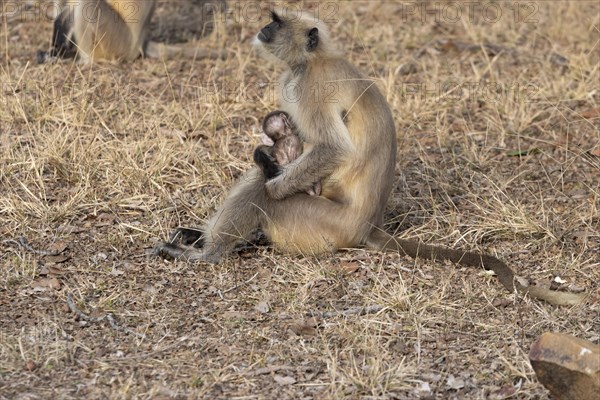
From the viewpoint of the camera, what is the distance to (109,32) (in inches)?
287

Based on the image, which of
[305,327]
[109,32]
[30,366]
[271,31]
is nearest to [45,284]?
[30,366]

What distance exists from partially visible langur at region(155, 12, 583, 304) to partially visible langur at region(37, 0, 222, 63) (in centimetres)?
272

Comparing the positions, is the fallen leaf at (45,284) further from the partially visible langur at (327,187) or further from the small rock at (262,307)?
the small rock at (262,307)

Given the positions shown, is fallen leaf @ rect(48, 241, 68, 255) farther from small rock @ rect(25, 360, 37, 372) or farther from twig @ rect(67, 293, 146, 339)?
small rock @ rect(25, 360, 37, 372)

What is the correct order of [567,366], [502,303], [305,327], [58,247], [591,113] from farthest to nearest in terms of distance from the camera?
[591,113] < [58,247] < [502,303] < [305,327] < [567,366]

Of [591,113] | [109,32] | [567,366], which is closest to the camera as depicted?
[567,366]

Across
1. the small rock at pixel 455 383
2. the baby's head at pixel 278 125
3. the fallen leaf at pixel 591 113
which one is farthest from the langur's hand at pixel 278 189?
the fallen leaf at pixel 591 113

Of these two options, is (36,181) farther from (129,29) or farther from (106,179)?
(129,29)

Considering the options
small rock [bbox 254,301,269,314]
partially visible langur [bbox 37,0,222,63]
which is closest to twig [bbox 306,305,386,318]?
small rock [bbox 254,301,269,314]

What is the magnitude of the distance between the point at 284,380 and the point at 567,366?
3.22ft

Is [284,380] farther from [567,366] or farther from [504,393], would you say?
[567,366]

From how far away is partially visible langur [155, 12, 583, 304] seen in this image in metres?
4.52

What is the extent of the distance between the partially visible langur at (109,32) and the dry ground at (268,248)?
235mm

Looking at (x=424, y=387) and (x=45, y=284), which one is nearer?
(x=424, y=387)
